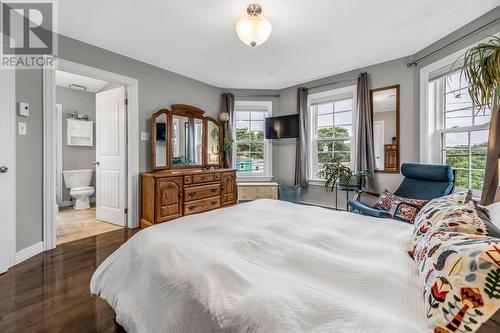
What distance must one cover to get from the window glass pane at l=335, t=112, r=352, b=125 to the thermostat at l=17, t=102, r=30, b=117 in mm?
4269

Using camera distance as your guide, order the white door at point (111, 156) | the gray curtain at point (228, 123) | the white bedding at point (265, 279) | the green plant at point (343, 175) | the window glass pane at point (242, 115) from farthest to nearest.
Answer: the window glass pane at point (242, 115) → the gray curtain at point (228, 123) → the green plant at point (343, 175) → the white door at point (111, 156) → the white bedding at point (265, 279)

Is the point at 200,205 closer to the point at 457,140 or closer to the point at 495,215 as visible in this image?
the point at 495,215

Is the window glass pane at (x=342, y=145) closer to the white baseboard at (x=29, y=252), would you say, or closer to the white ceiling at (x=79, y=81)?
the white baseboard at (x=29, y=252)

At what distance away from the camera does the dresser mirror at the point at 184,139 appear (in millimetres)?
3708

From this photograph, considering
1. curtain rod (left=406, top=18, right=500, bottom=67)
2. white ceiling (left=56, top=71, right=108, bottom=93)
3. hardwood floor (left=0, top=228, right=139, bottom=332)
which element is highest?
white ceiling (left=56, top=71, right=108, bottom=93)

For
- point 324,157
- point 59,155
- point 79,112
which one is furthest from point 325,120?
point 59,155

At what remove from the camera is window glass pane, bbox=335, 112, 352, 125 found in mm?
4125

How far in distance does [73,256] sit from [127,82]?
91.2 inches

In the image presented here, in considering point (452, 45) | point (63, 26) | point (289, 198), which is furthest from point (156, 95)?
point (452, 45)

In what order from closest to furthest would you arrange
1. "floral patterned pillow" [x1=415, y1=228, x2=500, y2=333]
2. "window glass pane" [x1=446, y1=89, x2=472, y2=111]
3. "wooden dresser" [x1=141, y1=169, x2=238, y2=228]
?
"floral patterned pillow" [x1=415, y1=228, x2=500, y2=333]
"window glass pane" [x1=446, y1=89, x2=472, y2=111]
"wooden dresser" [x1=141, y1=169, x2=238, y2=228]

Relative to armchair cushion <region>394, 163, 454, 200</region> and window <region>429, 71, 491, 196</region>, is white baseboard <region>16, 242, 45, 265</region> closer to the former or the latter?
armchair cushion <region>394, 163, 454, 200</region>

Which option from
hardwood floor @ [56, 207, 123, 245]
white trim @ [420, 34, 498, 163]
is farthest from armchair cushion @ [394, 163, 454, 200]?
hardwood floor @ [56, 207, 123, 245]

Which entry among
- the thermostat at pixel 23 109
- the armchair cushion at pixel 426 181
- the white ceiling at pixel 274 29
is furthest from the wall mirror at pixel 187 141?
the armchair cushion at pixel 426 181

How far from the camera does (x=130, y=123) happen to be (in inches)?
136
